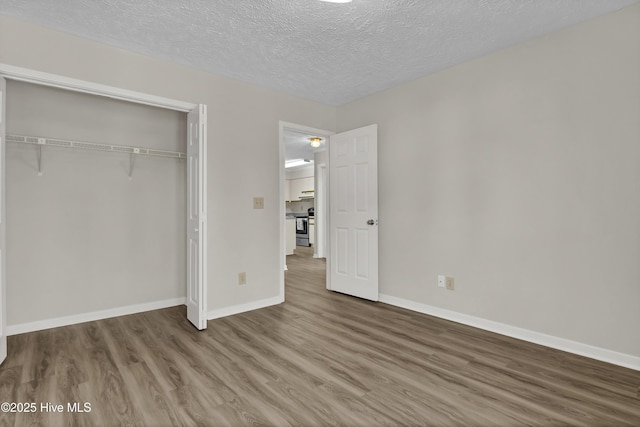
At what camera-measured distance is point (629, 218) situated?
7.60ft

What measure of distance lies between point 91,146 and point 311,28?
2294mm

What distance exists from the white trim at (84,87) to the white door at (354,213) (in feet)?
6.16

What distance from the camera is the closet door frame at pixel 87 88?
245cm

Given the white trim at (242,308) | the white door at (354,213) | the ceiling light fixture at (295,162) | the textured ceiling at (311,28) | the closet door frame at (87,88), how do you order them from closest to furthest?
the textured ceiling at (311,28), the closet door frame at (87,88), the white trim at (242,308), the white door at (354,213), the ceiling light fixture at (295,162)

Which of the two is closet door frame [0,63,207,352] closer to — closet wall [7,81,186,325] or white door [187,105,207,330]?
white door [187,105,207,330]

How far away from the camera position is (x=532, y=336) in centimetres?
275

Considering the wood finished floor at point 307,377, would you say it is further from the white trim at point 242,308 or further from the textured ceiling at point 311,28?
the textured ceiling at point 311,28

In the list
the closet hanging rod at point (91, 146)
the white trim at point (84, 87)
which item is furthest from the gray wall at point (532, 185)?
the closet hanging rod at point (91, 146)

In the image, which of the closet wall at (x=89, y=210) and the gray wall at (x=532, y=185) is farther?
the closet wall at (x=89, y=210)

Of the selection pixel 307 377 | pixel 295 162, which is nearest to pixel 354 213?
pixel 307 377

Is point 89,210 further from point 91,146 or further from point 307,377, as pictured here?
point 307,377

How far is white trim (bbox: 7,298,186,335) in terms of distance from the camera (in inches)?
116

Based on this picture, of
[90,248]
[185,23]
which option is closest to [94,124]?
[90,248]

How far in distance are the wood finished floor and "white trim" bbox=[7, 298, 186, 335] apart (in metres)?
0.09
